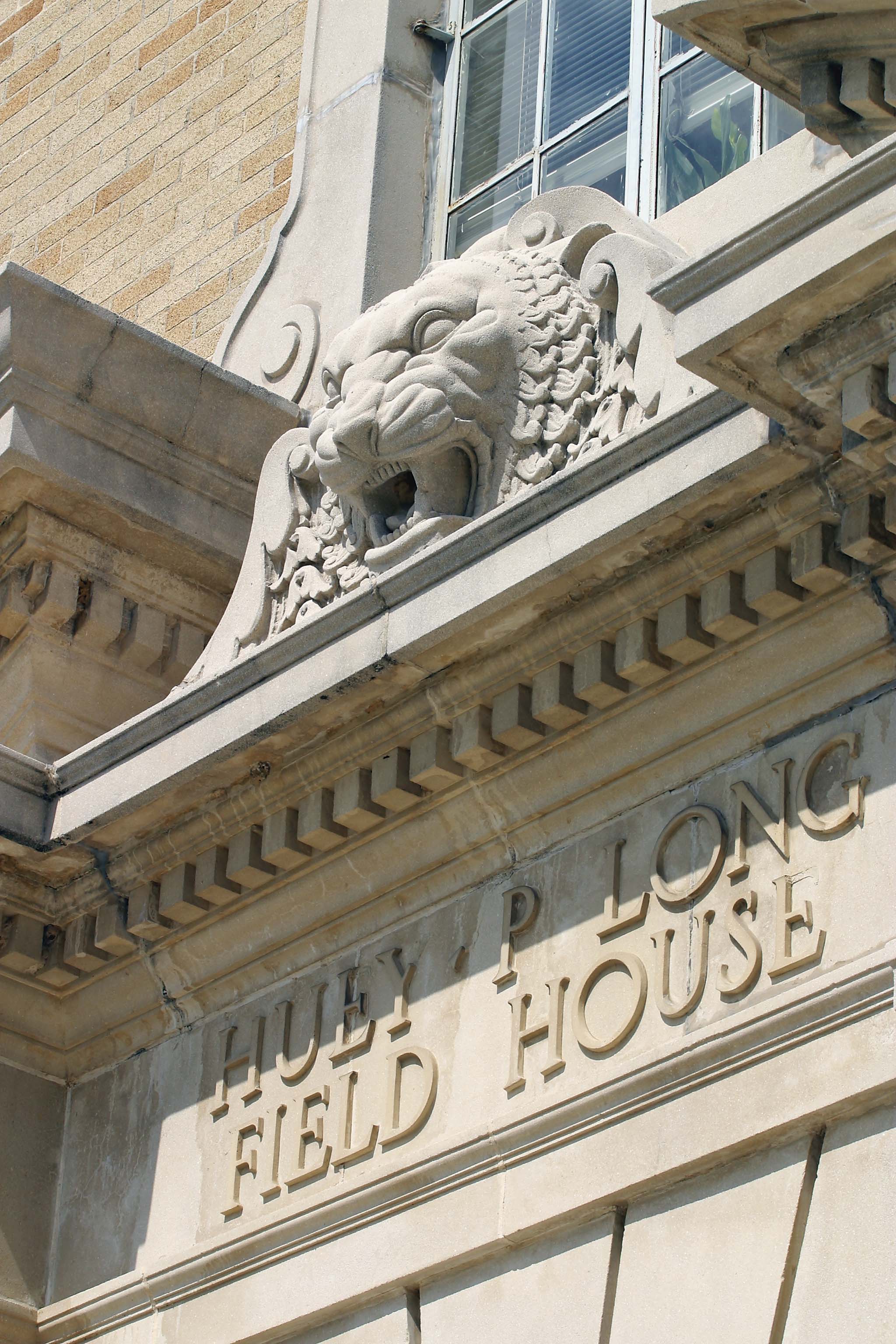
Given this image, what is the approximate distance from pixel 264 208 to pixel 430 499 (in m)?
2.73

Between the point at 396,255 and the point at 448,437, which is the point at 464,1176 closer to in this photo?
the point at 448,437

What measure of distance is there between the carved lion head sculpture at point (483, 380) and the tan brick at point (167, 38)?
3417mm

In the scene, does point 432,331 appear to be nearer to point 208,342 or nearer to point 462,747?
point 462,747

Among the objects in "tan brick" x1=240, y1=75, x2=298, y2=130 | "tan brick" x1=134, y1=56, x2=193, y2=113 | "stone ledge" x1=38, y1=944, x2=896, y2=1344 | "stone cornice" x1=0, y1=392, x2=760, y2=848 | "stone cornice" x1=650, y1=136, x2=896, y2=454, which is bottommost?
"stone ledge" x1=38, y1=944, x2=896, y2=1344

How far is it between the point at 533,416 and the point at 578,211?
68cm

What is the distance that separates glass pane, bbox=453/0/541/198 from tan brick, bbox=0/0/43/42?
291 centimetres

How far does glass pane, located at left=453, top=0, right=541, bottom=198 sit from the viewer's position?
899cm

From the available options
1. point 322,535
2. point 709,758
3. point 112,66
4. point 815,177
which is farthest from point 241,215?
point 709,758

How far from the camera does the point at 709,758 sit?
249 inches

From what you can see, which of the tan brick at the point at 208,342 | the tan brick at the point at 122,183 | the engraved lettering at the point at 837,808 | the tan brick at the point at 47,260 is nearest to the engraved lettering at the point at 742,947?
the engraved lettering at the point at 837,808

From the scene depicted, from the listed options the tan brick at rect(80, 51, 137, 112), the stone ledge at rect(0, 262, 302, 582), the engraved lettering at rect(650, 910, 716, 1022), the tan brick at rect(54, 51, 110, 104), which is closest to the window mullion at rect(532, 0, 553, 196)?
the stone ledge at rect(0, 262, 302, 582)

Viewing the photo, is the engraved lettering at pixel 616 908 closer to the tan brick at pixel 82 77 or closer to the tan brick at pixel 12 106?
the tan brick at pixel 82 77

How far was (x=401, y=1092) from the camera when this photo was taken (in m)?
6.77

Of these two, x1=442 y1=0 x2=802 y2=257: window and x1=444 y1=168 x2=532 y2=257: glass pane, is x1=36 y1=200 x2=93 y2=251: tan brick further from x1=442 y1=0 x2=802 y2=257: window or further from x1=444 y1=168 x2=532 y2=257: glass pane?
x1=444 y1=168 x2=532 y2=257: glass pane
